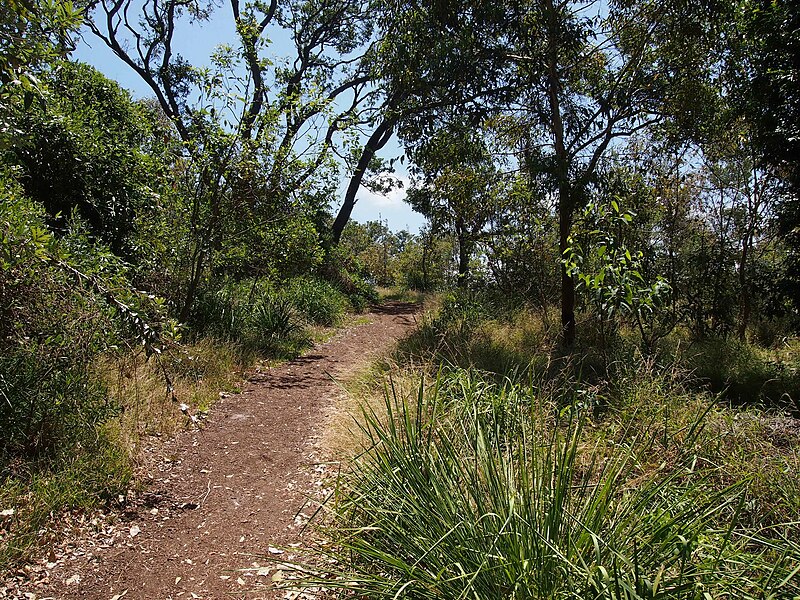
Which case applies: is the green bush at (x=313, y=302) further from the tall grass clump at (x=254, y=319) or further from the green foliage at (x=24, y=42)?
the green foliage at (x=24, y=42)

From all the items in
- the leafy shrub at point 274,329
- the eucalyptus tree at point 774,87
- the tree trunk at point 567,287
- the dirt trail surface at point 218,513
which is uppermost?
the eucalyptus tree at point 774,87

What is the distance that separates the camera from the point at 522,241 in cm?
1055

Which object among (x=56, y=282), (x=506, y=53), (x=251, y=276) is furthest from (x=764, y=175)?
(x=56, y=282)

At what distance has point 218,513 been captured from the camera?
Answer: 402 centimetres

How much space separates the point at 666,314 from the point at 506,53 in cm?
489

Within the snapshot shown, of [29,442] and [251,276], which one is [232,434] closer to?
[29,442]

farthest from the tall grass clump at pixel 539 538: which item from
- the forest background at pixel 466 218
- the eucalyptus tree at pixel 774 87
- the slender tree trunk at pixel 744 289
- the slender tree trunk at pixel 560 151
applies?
the slender tree trunk at pixel 744 289

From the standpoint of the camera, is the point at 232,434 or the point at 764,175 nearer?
the point at 232,434

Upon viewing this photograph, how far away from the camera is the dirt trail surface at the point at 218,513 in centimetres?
320

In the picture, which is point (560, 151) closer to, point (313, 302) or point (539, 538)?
point (313, 302)

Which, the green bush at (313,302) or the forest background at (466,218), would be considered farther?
the green bush at (313,302)

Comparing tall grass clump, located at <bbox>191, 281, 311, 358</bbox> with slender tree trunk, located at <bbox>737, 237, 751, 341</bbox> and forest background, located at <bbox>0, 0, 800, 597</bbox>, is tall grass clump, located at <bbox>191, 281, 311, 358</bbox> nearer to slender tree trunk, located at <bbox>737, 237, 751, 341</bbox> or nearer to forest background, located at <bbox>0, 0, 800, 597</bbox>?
forest background, located at <bbox>0, 0, 800, 597</bbox>

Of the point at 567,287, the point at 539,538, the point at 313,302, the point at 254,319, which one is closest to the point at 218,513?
the point at 539,538

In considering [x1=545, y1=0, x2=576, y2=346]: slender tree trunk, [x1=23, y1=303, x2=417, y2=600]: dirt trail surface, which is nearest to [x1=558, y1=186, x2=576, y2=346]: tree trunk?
[x1=545, y1=0, x2=576, y2=346]: slender tree trunk
